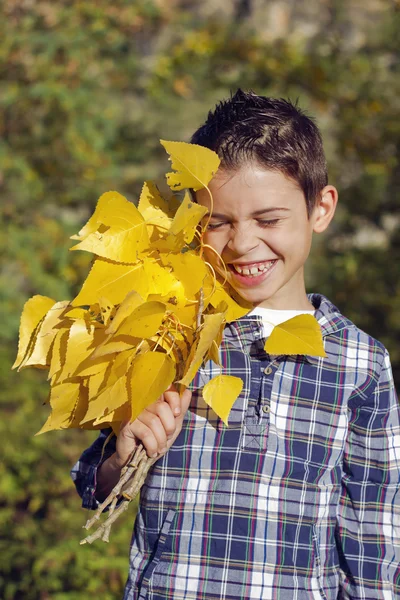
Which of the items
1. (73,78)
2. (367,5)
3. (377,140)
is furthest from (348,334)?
(367,5)

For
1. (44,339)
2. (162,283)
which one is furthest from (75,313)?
(162,283)

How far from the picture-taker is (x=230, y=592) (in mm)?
1544

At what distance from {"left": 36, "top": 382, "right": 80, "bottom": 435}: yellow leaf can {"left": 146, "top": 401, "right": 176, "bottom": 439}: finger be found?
0.15 metres

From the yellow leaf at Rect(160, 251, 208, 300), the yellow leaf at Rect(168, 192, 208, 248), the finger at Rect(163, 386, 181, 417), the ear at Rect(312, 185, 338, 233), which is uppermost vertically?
the ear at Rect(312, 185, 338, 233)

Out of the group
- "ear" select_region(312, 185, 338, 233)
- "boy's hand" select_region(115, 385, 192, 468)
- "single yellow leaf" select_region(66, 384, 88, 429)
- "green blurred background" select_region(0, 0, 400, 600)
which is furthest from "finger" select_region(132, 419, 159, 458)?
"green blurred background" select_region(0, 0, 400, 600)

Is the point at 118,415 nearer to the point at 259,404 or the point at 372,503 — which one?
the point at 259,404

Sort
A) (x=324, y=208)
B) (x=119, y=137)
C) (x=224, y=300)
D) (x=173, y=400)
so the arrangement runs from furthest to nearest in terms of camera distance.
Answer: (x=119, y=137) → (x=324, y=208) → (x=224, y=300) → (x=173, y=400)

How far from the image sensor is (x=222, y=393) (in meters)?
1.44

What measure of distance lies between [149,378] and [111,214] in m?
0.33

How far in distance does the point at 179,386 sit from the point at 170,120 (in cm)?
424

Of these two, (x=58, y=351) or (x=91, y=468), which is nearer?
(x=58, y=351)

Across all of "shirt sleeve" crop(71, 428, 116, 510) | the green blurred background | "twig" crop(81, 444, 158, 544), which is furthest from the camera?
the green blurred background

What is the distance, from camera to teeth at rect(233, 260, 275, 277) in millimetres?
1582

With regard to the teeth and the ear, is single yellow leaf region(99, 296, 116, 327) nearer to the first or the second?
the teeth
